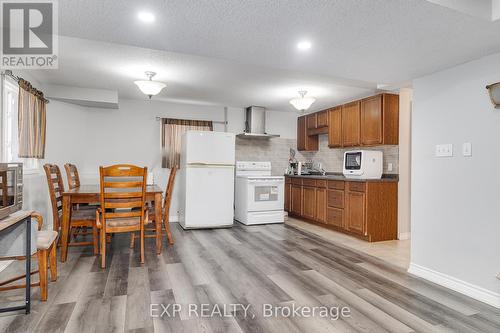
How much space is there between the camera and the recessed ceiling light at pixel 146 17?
192 cm

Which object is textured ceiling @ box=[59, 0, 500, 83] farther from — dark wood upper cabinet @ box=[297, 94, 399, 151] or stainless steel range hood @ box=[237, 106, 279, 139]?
stainless steel range hood @ box=[237, 106, 279, 139]

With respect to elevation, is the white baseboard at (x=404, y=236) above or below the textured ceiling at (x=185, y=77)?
below

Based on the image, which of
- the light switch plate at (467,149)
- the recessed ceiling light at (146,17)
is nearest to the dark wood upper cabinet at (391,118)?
the light switch plate at (467,149)

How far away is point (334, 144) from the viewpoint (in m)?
5.35

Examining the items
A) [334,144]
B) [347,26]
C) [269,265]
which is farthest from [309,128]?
[347,26]

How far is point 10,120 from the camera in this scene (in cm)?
333

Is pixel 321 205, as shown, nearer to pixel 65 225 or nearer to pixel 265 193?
pixel 265 193

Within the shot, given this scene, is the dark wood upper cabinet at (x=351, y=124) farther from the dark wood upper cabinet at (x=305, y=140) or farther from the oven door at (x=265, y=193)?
the oven door at (x=265, y=193)

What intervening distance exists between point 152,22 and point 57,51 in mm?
1706

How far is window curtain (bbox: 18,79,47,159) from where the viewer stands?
3205 millimetres

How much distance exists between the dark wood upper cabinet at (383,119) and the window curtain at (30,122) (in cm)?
457

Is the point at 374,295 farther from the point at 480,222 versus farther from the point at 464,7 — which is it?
the point at 464,7
